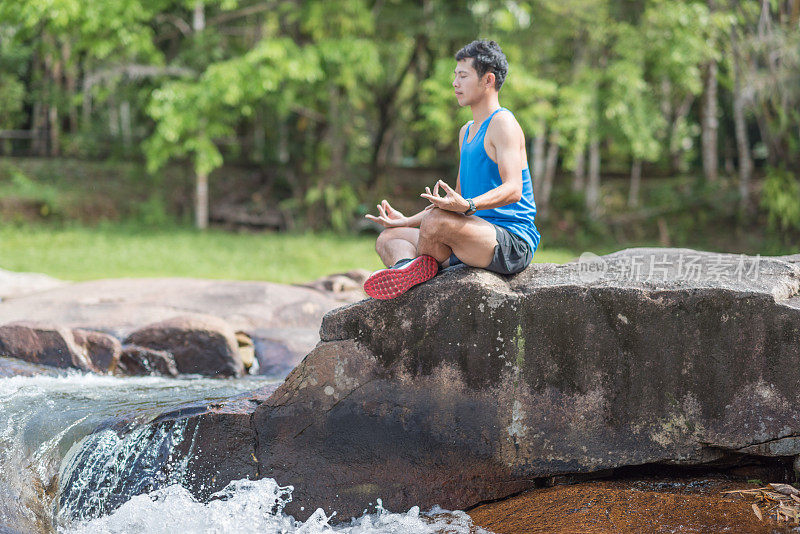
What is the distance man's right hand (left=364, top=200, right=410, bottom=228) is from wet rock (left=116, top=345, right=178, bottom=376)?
10.5 feet

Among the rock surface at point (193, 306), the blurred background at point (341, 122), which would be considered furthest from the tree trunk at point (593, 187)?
the rock surface at point (193, 306)

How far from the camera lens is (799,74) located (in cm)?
1513

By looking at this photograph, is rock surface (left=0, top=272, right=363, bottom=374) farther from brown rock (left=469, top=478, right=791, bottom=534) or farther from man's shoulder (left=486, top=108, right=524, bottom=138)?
man's shoulder (left=486, top=108, right=524, bottom=138)

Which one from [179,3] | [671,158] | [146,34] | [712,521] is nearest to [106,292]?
[712,521]

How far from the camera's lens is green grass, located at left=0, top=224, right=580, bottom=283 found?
1319cm

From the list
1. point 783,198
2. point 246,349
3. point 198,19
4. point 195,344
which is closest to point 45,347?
point 195,344

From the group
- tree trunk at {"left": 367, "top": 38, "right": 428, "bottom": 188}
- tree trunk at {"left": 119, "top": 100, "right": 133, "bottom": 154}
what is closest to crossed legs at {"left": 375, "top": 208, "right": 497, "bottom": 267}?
tree trunk at {"left": 367, "top": 38, "right": 428, "bottom": 188}

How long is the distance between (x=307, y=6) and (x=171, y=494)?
1482cm

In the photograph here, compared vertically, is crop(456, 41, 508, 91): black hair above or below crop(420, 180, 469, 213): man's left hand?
above

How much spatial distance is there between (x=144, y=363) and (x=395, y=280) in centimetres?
357

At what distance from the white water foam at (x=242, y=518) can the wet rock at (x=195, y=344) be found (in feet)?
8.57

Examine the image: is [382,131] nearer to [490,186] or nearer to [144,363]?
[144,363]

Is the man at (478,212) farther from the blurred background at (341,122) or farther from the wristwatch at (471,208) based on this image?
the blurred background at (341,122)

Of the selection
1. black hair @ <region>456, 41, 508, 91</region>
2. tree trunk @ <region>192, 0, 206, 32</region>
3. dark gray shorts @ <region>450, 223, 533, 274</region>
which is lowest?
dark gray shorts @ <region>450, 223, 533, 274</region>
